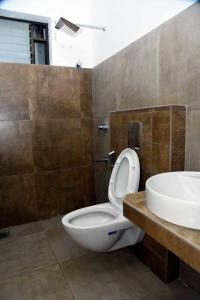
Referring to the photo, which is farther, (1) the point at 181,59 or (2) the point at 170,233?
(1) the point at 181,59

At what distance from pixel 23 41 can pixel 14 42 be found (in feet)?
0.34

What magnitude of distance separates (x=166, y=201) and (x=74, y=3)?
2500 mm

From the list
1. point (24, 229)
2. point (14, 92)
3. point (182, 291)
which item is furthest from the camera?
point (24, 229)

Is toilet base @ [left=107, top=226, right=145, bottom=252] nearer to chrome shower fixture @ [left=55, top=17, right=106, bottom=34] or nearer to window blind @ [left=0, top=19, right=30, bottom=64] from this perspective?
chrome shower fixture @ [left=55, top=17, right=106, bottom=34]

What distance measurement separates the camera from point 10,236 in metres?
2.15

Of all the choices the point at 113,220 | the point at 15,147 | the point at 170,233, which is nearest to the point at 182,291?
the point at 113,220

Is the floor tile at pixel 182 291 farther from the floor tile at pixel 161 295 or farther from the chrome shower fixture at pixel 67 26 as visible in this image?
the chrome shower fixture at pixel 67 26

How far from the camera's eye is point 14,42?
8.05ft

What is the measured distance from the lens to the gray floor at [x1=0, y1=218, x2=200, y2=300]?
1.43 meters

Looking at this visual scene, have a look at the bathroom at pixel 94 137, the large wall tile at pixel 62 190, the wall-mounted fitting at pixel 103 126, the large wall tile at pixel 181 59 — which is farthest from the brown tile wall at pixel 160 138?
the large wall tile at pixel 62 190

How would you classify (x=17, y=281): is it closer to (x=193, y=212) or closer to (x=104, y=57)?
(x=193, y=212)

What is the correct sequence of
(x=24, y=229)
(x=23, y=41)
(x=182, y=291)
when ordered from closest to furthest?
1. (x=182, y=291)
2. (x=24, y=229)
3. (x=23, y=41)

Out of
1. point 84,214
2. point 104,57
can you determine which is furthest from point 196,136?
point 104,57

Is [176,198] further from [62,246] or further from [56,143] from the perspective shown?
[56,143]
